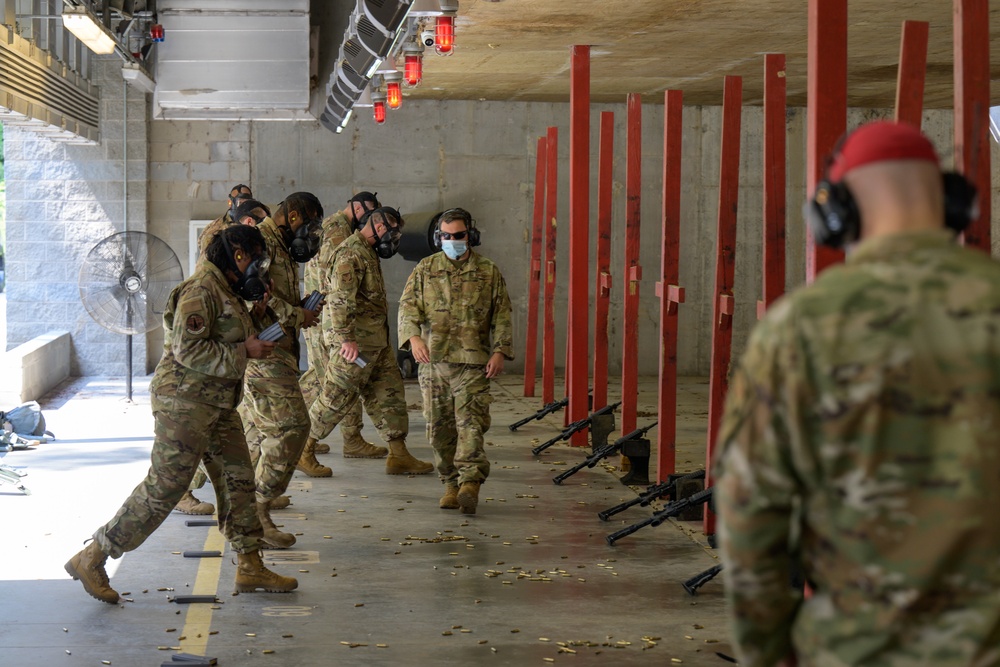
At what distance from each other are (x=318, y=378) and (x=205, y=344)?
177 inches

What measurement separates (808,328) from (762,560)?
0.47 metres

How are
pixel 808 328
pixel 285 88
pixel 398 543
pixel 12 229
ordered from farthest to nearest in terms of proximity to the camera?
1. pixel 12 229
2. pixel 285 88
3. pixel 398 543
4. pixel 808 328

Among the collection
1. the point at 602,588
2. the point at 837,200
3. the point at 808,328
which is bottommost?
the point at 602,588

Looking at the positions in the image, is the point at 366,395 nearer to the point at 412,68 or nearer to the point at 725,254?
the point at 412,68

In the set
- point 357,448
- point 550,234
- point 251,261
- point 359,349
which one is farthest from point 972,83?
point 550,234

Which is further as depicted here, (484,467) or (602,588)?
(484,467)

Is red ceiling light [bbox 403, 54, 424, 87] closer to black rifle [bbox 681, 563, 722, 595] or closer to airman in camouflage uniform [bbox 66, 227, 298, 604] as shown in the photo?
airman in camouflage uniform [bbox 66, 227, 298, 604]

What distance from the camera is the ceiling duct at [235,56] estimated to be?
13.5 m

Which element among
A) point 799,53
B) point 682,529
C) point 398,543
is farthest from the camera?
point 799,53

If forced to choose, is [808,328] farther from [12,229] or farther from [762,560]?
[12,229]

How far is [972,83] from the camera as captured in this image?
15.8 ft

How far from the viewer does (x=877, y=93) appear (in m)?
13.7

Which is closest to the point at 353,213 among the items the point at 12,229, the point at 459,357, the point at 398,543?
the point at 459,357

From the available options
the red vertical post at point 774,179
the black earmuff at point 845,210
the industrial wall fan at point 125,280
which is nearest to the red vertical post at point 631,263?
the red vertical post at point 774,179
